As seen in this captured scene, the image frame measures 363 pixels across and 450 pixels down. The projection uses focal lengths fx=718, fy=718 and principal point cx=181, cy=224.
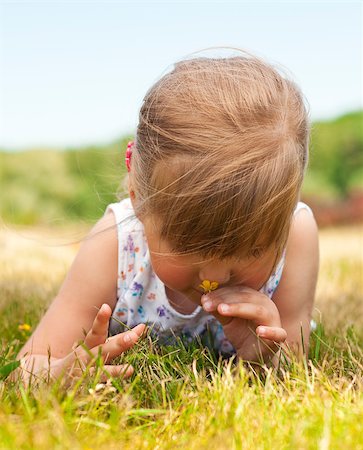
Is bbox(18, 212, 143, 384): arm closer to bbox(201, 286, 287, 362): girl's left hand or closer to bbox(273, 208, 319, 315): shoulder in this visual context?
bbox(201, 286, 287, 362): girl's left hand

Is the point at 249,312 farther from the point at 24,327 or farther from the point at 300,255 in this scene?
the point at 24,327

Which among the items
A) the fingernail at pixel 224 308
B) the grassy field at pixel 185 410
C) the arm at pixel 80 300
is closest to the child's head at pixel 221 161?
the fingernail at pixel 224 308

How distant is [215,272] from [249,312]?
0.18m

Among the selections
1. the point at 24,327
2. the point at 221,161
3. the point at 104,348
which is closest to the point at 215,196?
the point at 221,161

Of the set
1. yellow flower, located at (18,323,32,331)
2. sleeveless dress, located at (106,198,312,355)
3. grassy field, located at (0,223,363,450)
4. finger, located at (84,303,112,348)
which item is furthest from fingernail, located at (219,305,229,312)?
yellow flower, located at (18,323,32,331)

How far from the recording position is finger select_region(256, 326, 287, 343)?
1.72 m

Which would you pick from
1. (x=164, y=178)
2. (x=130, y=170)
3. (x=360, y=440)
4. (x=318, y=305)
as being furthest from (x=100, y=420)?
(x=318, y=305)

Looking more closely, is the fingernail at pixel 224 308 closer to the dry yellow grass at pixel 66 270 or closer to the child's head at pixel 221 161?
the child's head at pixel 221 161

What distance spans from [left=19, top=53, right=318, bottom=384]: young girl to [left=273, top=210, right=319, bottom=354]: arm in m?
0.10

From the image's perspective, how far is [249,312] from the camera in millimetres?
1786

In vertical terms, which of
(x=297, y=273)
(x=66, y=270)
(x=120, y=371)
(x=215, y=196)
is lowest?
(x=66, y=270)

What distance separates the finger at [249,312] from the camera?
5.70 ft

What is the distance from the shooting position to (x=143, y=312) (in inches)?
85.5

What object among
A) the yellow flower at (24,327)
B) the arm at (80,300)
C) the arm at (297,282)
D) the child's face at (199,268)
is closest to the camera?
the child's face at (199,268)
